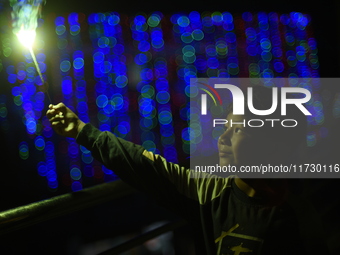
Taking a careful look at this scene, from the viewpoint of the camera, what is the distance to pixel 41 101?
10531mm

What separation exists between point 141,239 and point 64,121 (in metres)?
0.54

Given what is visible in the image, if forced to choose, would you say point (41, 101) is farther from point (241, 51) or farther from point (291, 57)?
point (291, 57)

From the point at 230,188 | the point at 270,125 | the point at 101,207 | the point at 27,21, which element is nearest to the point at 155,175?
the point at 230,188

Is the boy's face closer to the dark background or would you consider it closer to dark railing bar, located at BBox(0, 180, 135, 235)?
dark railing bar, located at BBox(0, 180, 135, 235)

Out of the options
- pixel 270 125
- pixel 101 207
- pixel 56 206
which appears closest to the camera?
pixel 56 206

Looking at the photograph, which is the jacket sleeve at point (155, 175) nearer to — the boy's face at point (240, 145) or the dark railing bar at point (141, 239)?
the boy's face at point (240, 145)

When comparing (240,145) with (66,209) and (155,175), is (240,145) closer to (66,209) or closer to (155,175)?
(155,175)

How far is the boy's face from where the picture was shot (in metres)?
1.05

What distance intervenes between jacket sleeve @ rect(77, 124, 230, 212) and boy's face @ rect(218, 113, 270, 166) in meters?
0.10

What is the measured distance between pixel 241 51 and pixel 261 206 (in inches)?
326

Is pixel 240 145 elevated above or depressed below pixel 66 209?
above

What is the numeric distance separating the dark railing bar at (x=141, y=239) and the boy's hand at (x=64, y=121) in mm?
438

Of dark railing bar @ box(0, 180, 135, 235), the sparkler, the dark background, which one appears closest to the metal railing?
dark railing bar @ box(0, 180, 135, 235)

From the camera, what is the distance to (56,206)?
974 mm
